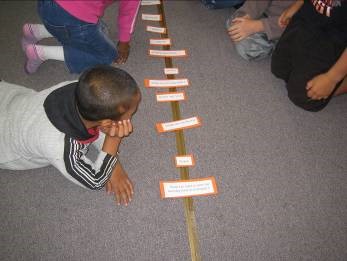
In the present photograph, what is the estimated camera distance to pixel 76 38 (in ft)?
5.42

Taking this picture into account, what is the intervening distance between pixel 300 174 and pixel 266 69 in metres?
0.86

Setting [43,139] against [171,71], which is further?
[171,71]

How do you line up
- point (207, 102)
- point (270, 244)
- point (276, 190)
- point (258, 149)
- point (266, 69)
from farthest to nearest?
point (266, 69), point (207, 102), point (258, 149), point (276, 190), point (270, 244)

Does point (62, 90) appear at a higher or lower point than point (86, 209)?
higher

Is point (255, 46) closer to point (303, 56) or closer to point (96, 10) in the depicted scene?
point (303, 56)

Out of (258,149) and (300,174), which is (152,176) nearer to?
(258,149)

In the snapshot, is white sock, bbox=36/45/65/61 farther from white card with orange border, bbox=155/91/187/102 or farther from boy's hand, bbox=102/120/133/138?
boy's hand, bbox=102/120/133/138

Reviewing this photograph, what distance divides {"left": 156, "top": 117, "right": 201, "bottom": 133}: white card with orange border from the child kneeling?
357 mm

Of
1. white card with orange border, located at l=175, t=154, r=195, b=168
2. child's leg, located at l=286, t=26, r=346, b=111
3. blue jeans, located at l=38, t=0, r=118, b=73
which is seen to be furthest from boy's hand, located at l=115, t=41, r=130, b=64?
child's leg, located at l=286, t=26, r=346, b=111

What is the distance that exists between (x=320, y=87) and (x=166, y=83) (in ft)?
2.96

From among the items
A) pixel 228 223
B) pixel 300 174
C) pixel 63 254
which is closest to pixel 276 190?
pixel 300 174

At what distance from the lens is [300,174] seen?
1.40m

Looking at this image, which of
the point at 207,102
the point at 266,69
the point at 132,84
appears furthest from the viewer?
the point at 266,69

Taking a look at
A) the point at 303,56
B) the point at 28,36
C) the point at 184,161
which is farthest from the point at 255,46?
the point at 28,36
